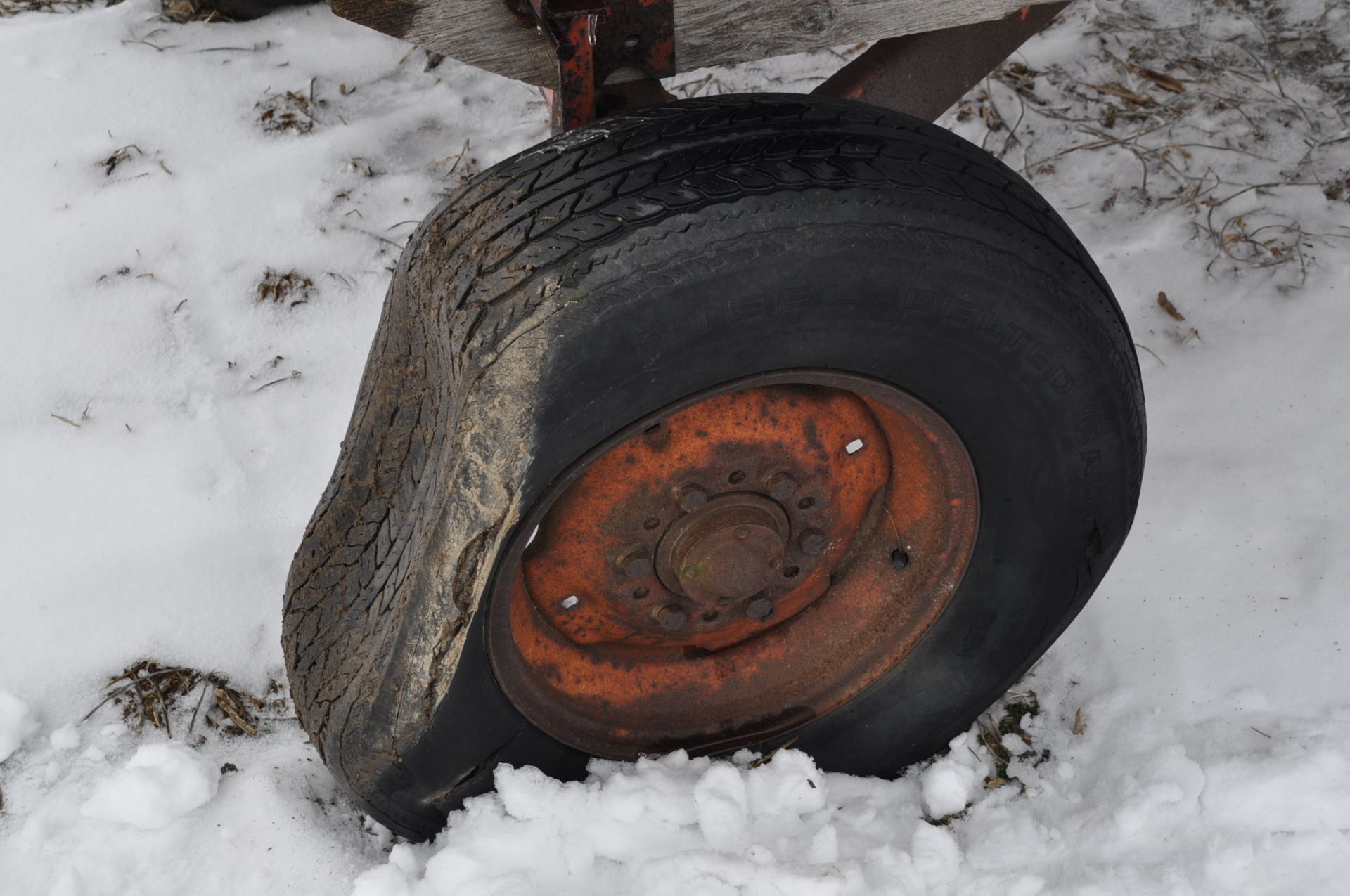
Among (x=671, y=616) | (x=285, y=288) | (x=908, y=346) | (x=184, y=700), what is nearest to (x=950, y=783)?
(x=671, y=616)

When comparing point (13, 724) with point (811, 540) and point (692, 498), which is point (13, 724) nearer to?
point (692, 498)

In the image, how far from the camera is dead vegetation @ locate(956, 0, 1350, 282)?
10.8 ft

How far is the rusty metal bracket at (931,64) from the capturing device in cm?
224

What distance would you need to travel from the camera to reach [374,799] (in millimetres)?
1969

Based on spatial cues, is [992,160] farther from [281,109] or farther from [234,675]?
[281,109]

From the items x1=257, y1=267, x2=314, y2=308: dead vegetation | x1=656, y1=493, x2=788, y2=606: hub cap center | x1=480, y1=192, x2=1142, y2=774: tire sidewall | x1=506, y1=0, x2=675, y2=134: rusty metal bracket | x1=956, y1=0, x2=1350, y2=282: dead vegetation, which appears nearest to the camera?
x1=480, y1=192, x2=1142, y2=774: tire sidewall

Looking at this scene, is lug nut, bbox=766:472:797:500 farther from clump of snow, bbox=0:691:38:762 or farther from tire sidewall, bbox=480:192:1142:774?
clump of snow, bbox=0:691:38:762

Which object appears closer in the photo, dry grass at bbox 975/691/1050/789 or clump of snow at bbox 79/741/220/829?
clump of snow at bbox 79/741/220/829

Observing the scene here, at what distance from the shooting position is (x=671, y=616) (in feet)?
6.70

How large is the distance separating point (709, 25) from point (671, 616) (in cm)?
94

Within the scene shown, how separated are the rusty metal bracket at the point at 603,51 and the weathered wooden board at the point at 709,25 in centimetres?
4

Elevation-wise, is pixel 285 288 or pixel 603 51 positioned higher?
pixel 603 51

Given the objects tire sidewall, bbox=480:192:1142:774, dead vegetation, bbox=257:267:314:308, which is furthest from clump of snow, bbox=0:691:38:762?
tire sidewall, bbox=480:192:1142:774

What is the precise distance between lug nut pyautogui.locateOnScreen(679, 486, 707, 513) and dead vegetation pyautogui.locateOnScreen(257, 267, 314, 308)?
61.1 inches
